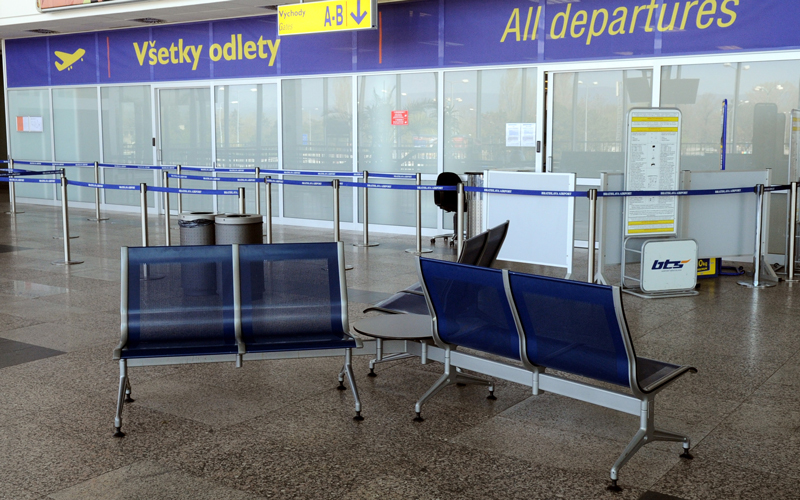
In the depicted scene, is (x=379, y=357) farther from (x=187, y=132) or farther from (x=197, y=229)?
(x=187, y=132)

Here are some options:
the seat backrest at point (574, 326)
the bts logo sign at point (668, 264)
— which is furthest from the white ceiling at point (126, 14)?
the seat backrest at point (574, 326)

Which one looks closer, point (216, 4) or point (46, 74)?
point (216, 4)

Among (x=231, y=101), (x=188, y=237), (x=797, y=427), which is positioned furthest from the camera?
(x=231, y=101)

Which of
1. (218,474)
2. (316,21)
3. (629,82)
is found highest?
(316,21)

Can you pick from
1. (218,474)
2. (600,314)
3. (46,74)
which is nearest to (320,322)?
(218,474)

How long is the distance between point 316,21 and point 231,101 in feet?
13.5

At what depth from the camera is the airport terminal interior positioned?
3900 mm

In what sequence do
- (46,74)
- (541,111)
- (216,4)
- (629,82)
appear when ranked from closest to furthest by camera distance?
(629,82)
(541,111)
(216,4)
(46,74)

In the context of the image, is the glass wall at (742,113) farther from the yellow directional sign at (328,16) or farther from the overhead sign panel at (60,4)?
the overhead sign panel at (60,4)

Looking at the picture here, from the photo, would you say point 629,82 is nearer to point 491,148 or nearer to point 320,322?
point 491,148

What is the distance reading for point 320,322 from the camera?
4.76 m

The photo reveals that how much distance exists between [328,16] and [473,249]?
23.7 ft

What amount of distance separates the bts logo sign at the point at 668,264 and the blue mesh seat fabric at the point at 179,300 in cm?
494

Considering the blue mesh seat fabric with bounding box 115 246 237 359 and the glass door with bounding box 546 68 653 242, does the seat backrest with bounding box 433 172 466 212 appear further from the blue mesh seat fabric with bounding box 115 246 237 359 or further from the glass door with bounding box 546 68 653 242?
the blue mesh seat fabric with bounding box 115 246 237 359
